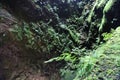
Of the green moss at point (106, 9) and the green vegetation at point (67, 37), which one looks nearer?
the green vegetation at point (67, 37)

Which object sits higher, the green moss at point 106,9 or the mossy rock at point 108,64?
the green moss at point 106,9

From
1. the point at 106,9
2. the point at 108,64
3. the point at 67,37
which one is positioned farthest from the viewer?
the point at 67,37

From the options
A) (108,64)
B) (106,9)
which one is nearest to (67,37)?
(106,9)

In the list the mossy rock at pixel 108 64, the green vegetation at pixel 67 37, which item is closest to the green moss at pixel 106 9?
the green vegetation at pixel 67 37

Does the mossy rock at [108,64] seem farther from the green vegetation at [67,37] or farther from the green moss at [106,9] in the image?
the green moss at [106,9]

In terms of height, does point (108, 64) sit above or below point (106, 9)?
below

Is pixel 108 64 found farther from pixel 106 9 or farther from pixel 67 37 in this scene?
pixel 67 37

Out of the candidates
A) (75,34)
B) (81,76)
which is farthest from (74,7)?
(81,76)

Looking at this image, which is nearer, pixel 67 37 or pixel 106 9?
pixel 106 9

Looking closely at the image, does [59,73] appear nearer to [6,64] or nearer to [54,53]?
[54,53]

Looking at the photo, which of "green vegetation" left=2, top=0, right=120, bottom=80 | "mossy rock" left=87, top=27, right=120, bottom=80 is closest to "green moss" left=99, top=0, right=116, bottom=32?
"green vegetation" left=2, top=0, right=120, bottom=80

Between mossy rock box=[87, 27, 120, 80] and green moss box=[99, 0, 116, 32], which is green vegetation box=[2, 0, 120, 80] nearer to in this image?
green moss box=[99, 0, 116, 32]

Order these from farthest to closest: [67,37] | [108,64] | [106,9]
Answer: [67,37]
[106,9]
[108,64]

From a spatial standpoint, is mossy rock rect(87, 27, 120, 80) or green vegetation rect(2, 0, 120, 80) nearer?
mossy rock rect(87, 27, 120, 80)
